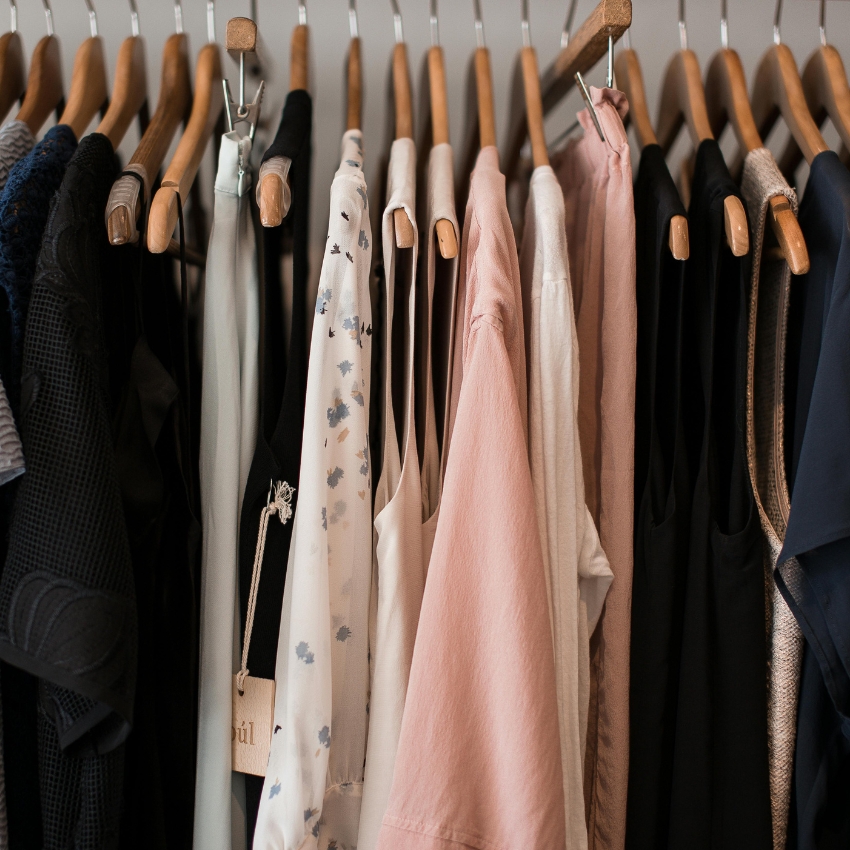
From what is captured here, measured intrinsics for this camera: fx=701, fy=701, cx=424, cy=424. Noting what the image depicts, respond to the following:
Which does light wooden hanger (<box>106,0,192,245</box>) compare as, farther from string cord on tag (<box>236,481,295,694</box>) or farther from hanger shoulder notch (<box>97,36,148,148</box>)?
string cord on tag (<box>236,481,295,694</box>)

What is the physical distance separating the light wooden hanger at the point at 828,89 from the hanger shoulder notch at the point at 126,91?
0.76 metres

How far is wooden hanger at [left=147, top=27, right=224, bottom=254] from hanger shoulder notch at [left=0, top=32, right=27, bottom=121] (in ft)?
0.71

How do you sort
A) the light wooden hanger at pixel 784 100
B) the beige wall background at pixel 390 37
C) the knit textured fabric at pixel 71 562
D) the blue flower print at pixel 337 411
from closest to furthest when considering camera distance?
the knit textured fabric at pixel 71 562 < the blue flower print at pixel 337 411 < the light wooden hanger at pixel 784 100 < the beige wall background at pixel 390 37

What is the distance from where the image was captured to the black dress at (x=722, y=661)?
0.62 m

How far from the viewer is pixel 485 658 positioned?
57 cm

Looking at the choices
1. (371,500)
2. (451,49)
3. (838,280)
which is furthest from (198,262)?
(838,280)

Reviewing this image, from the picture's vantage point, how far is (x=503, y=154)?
94 centimetres

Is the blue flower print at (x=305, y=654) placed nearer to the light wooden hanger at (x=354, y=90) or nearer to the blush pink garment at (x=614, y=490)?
the blush pink garment at (x=614, y=490)

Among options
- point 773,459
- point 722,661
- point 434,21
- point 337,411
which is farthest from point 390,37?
point 722,661

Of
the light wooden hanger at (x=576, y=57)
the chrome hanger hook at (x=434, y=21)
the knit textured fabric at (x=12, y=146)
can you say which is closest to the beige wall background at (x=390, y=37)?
the chrome hanger hook at (x=434, y=21)

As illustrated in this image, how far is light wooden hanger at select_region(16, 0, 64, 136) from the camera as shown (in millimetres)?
773

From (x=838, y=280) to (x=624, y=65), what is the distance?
0.40 metres

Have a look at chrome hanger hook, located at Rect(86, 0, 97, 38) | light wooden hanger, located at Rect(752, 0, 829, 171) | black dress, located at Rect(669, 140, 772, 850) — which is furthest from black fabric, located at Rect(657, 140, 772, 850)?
chrome hanger hook, located at Rect(86, 0, 97, 38)

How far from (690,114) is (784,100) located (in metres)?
0.10
